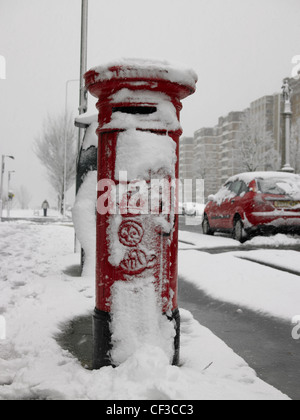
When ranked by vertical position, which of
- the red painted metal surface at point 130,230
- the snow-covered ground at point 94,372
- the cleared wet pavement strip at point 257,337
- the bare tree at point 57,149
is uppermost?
the bare tree at point 57,149

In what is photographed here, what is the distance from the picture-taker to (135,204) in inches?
102

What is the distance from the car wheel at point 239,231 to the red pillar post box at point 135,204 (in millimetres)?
7056

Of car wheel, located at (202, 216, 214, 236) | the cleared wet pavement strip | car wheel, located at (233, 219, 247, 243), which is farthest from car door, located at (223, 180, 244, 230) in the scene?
the cleared wet pavement strip

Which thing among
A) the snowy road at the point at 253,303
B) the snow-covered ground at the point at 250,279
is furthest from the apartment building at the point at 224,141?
the snowy road at the point at 253,303

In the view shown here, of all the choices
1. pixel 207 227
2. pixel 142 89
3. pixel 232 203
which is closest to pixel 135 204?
pixel 142 89

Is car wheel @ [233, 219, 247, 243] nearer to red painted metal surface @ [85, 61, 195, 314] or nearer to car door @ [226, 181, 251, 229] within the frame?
car door @ [226, 181, 251, 229]

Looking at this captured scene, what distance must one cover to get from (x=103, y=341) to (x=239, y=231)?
7415mm

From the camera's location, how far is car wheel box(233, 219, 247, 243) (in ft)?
31.3

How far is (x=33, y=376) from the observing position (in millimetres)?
2514

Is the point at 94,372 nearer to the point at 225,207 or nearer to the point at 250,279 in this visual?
the point at 250,279

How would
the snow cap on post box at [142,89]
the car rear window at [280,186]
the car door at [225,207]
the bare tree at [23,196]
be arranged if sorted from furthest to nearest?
the bare tree at [23,196], the car door at [225,207], the car rear window at [280,186], the snow cap on post box at [142,89]

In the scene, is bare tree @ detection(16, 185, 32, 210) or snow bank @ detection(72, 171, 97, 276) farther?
bare tree @ detection(16, 185, 32, 210)

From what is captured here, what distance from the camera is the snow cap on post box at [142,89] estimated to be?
2527 mm

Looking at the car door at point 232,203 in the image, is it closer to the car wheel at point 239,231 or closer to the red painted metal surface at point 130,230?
the car wheel at point 239,231
